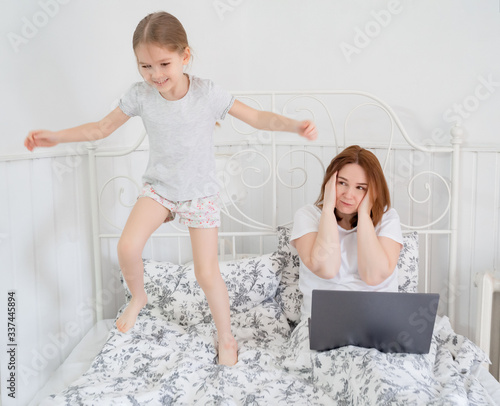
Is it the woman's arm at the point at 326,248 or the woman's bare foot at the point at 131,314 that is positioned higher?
the woman's arm at the point at 326,248

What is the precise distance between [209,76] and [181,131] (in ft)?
3.15

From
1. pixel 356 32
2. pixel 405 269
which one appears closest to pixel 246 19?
pixel 356 32

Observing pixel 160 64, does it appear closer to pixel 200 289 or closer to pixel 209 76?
pixel 200 289

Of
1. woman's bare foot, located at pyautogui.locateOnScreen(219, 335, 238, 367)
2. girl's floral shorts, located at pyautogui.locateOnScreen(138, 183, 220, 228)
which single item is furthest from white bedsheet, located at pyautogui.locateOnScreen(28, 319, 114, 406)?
girl's floral shorts, located at pyautogui.locateOnScreen(138, 183, 220, 228)

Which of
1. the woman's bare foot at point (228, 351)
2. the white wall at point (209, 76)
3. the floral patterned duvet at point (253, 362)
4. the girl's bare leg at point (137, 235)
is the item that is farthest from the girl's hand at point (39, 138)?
the woman's bare foot at point (228, 351)

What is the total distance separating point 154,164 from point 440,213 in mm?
1162

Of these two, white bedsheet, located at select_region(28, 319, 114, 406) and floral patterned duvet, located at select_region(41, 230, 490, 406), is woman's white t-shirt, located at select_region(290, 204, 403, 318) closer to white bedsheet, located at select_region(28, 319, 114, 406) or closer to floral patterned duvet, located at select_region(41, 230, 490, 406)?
floral patterned duvet, located at select_region(41, 230, 490, 406)

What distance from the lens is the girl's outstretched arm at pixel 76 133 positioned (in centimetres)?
152

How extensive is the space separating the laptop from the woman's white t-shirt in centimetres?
25

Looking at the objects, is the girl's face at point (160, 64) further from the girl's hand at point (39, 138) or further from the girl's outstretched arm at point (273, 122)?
the girl's hand at point (39, 138)

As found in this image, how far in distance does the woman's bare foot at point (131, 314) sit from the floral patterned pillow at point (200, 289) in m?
0.20

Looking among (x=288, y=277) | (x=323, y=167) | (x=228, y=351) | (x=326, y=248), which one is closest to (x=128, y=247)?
(x=228, y=351)

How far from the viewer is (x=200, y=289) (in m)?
2.00

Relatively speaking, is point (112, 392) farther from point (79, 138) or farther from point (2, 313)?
point (79, 138)
